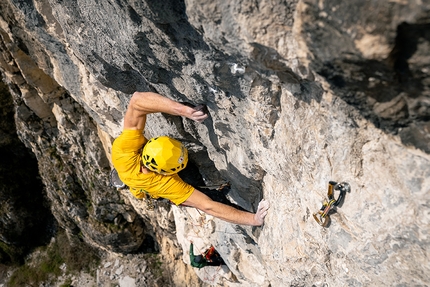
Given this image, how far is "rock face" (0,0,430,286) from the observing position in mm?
1319

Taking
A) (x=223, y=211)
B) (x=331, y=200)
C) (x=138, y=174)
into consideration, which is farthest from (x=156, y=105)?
(x=331, y=200)

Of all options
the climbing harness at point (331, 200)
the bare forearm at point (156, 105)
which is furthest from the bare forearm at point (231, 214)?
the climbing harness at point (331, 200)

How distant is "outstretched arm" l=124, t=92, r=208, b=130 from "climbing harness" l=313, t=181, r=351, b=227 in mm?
1309

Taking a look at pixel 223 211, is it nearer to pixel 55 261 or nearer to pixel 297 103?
pixel 297 103

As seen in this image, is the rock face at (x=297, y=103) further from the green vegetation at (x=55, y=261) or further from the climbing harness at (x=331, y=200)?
the green vegetation at (x=55, y=261)

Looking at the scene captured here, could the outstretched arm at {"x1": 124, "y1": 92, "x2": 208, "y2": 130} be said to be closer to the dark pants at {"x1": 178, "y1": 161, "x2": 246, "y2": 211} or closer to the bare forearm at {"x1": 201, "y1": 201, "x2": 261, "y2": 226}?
the bare forearm at {"x1": 201, "y1": 201, "x2": 261, "y2": 226}

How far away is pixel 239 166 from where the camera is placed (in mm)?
3236

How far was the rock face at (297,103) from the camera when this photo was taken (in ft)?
4.33

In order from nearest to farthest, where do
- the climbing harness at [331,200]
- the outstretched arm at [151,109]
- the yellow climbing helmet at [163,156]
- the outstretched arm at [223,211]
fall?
the climbing harness at [331,200]
the outstretched arm at [151,109]
the yellow climbing helmet at [163,156]
the outstretched arm at [223,211]

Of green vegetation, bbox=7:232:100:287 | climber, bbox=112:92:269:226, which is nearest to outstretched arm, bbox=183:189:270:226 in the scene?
climber, bbox=112:92:269:226

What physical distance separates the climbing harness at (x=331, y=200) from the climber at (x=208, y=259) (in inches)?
145

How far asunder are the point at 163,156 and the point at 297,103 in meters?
1.50

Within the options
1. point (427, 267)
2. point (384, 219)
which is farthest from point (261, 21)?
point (427, 267)

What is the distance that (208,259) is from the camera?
565cm
